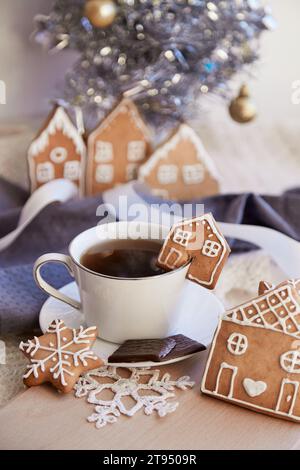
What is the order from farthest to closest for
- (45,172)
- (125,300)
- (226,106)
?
1. (226,106)
2. (45,172)
3. (125,300)

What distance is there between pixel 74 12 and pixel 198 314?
25.9 inches

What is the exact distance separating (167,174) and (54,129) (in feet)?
0.75

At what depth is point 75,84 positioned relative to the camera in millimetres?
1207

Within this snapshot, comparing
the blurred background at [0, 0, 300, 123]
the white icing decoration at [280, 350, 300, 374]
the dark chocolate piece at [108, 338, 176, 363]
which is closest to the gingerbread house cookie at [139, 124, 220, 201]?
the blurred background at [0, 0, 300, 123]

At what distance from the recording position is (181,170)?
3.93 feet

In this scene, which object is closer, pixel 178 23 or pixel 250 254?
pixel 250 254

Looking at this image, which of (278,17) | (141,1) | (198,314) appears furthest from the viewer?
(278,17)

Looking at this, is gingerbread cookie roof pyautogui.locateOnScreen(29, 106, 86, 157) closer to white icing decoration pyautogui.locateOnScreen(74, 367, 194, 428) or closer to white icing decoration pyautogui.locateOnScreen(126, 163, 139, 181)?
white icing decoration pyautogui.locateOnScreen(126, 163, 139, 181)

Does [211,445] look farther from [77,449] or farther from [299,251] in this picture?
[299,251]

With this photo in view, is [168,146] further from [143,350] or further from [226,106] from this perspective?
[143,350]

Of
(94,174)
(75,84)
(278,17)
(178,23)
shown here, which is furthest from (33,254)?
(278,17)

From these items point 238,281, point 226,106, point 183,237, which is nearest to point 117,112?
point 226,106
